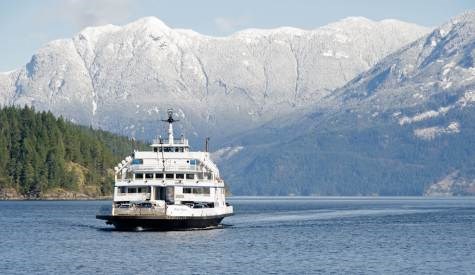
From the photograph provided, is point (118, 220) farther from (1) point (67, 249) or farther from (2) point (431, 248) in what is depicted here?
(2) point (431, 248)

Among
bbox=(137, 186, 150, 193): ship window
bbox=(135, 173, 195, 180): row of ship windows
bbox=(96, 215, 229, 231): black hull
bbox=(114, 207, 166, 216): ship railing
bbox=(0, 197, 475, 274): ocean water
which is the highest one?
bbox=(135, 173, 195, 180): row of ship windows

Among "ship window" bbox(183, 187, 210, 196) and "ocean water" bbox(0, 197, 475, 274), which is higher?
"ship window" bbox(183, 187, 210, 196)

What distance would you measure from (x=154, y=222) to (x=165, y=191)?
25.3 feet

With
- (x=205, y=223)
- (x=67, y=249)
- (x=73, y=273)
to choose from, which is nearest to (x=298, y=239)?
(x=205, y=223)

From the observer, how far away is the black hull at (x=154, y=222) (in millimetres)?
167500

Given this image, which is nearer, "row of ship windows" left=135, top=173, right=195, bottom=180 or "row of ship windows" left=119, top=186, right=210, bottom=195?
"row of ship windows" left=119, top=186, right=210, bottom=195

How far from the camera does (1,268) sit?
12406 centimetres

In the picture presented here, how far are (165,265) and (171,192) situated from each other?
4684 cm

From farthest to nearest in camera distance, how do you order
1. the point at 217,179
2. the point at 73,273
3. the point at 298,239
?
the point at 217,179 → the point at 298,239 → the point at 73,273

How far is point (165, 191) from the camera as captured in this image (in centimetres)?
17388

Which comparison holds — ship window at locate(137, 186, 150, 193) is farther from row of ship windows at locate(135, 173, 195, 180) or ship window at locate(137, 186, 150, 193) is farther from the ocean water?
the ocean water

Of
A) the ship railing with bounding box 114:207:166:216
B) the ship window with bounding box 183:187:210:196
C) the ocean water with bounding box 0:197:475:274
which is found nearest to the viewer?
the ocean water with bounding box 0:197:475:274

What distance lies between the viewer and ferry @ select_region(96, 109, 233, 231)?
168375 millimetres

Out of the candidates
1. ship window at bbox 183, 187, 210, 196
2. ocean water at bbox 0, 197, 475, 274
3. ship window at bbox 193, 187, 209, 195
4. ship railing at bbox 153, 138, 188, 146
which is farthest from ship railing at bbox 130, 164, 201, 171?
ocean water at bbox 0, 197, 475, 274
